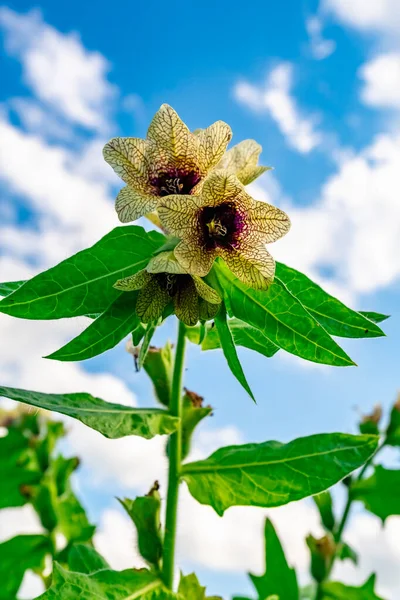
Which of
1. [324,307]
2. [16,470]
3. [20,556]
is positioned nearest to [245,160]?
[324,307]

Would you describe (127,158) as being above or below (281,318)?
above

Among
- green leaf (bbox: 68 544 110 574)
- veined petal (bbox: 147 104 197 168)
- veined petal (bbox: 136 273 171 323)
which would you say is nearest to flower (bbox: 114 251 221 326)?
veined petal (bbox: 136 273 171 323)

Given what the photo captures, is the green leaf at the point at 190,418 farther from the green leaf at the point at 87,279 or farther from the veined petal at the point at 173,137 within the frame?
the veined petal at the point at 173,137

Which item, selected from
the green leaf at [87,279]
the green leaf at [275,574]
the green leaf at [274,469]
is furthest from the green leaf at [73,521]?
the green leaf at [87,279]

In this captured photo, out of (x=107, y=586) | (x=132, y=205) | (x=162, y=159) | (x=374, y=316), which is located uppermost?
Answer: (x=162, y=159)

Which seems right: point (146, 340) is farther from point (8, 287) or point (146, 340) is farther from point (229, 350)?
point (8, 287)

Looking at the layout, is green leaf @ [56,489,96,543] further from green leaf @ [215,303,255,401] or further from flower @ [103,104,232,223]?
flower @ [103,104,232,223]

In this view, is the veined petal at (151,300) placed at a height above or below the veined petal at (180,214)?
below
